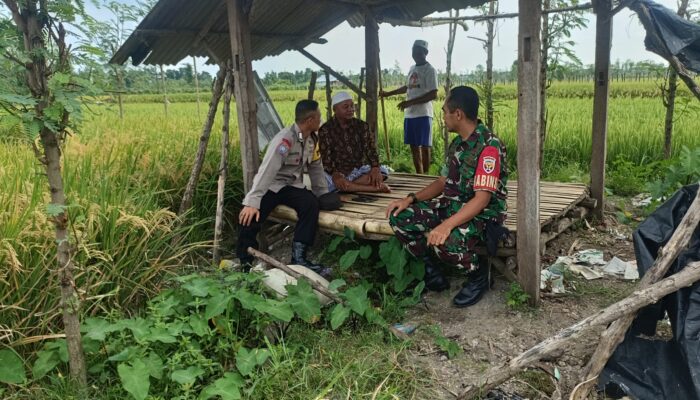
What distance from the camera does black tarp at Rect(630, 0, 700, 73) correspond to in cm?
294

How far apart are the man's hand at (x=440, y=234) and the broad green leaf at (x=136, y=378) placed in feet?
5.79

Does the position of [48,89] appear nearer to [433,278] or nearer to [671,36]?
[433,278]

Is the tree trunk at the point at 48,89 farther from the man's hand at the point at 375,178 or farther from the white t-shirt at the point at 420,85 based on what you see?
the white t-shirt at the point at 420,85

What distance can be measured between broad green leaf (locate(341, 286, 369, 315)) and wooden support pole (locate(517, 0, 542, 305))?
1.08 m

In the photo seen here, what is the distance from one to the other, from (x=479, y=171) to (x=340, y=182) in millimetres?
2038

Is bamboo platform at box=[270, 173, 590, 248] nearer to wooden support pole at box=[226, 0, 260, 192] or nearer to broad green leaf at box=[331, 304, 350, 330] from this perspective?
wooden support pole at box=[226, 0, 260, 192]

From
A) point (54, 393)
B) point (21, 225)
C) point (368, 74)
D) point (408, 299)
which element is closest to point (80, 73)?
point (21, 225)

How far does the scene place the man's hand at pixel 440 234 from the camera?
3.21 metres

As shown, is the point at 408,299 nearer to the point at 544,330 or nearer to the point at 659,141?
the point at 544,330

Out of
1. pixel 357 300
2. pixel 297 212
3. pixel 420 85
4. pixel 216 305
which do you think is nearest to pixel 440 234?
pixel 357 300

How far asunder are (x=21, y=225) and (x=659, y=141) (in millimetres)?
7648

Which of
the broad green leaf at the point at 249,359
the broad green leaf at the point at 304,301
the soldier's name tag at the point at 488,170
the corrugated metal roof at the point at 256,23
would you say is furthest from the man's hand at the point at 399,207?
the corrugated metal roof at the point at 256,23

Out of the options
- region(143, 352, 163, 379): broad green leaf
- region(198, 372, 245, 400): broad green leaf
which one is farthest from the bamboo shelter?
region(143, 352, 163, 379): broad green leaf

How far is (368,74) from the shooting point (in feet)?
19.7
